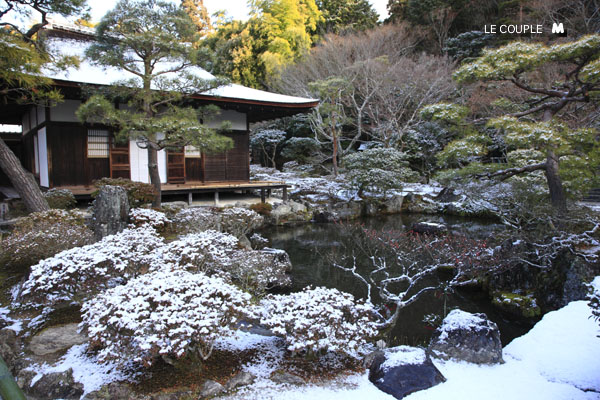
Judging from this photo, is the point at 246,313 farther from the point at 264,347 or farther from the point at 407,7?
the point at 407,7

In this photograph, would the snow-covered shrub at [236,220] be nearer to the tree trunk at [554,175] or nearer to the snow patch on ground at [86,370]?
the snow patch on ground at [86,370]

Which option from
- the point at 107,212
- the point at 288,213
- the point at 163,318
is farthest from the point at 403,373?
the point at 288,213

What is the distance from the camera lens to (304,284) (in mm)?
6742

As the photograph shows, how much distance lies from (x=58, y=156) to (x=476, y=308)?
1131 cm

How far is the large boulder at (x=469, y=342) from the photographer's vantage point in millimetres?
3590

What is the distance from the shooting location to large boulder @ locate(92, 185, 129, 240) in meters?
6.44

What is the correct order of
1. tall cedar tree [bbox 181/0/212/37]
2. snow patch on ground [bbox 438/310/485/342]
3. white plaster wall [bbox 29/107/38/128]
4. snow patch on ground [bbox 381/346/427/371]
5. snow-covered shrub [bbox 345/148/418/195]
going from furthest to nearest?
tall cedar tree [bbox 181/0/212/37], snow-covered shrub [bbox 345/148/418/195], white plaster wall [bbox 29/107/38/128], snow patch on ground [bbox 438/310/485/342], snow patch on ground [bbox 381/346/427/371]

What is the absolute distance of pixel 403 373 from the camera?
10.5ft

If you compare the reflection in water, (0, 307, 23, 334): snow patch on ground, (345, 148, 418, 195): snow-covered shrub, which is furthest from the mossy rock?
(345, 148, 418, 195): snow-covered shrub

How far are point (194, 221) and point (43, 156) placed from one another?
6.63 metres

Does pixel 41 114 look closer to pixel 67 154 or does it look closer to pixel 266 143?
pixel 67 154

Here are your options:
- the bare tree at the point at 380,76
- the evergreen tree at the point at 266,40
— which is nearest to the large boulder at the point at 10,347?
the bare tree at the point at 380,76

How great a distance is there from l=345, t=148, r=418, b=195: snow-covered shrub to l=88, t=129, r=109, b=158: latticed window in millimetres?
8790

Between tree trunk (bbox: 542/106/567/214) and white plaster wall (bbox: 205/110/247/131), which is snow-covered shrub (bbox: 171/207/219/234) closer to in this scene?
white plaster wall (bbox: 205/110/247/131)
